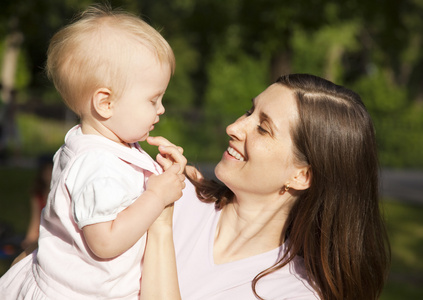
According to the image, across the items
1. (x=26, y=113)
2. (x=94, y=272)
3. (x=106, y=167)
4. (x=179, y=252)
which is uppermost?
(x=106, y=167)

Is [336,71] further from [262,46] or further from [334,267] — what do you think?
[334,267]

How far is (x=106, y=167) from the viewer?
2061 millimetres

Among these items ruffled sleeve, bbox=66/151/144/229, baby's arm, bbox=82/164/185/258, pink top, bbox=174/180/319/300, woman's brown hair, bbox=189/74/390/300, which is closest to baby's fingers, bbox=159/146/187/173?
baby's arm, bbox=82/164/185/258

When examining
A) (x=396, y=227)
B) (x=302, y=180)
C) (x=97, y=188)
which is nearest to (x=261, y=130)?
(x=302, y=180)

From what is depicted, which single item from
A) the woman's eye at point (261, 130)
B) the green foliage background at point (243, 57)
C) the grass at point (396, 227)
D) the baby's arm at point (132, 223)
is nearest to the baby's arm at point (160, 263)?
the baby's arm at point (132, 223)

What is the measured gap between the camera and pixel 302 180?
2.77 metres

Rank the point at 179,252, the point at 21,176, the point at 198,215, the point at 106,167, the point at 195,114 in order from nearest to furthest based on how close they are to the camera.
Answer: the point at 106,167 < the point at 179,252 < the point at 198,215 < the point at 21,176 < the point at 195,114

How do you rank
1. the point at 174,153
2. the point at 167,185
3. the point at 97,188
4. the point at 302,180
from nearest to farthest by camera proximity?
the point at 97,188 < the point at 167,185 < the point at 174,153 < the point at 302,180

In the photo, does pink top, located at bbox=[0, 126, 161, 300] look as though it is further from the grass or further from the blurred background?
the grass

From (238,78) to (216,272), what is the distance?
2286 centimetres

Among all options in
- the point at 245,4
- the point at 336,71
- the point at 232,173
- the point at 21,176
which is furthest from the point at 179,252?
the point at 336,71

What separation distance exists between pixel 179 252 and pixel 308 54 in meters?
24.1

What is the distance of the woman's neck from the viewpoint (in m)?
2.67

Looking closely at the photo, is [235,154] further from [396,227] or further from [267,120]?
[396,227]
